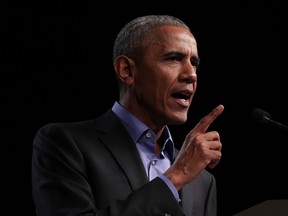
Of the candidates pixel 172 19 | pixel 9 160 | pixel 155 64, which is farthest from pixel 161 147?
pixel 9 160

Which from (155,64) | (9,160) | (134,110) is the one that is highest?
(155,64)

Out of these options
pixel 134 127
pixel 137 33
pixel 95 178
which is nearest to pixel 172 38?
pixel 137 33

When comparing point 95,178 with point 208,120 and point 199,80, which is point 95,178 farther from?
point 199,80

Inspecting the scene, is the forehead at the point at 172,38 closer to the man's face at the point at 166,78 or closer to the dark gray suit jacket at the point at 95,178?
the man's face at the point at 166,78

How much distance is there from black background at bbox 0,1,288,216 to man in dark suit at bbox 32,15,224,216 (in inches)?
34.5

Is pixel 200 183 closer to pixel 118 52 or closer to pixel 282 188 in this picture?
pixel 118 52

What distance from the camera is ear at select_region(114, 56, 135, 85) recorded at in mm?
1894

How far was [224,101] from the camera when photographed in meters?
3.06

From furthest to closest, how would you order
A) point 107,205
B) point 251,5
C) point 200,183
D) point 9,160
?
1. point 251,5
2. point 9,160
3. point 200,183
4. point 107,205

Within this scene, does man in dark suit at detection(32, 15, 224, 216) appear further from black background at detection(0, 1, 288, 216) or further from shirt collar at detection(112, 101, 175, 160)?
black background at detection(0, 1, 288, 216)

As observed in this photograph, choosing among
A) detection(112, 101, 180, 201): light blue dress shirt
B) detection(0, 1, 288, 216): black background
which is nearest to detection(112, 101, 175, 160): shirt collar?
detection(112, 101, 180, 201): light blue dress shirt

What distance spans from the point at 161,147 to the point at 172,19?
0.46 meters

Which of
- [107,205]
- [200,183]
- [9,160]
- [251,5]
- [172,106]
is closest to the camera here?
[107,205]

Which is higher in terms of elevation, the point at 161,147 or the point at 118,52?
the point at 118,52
